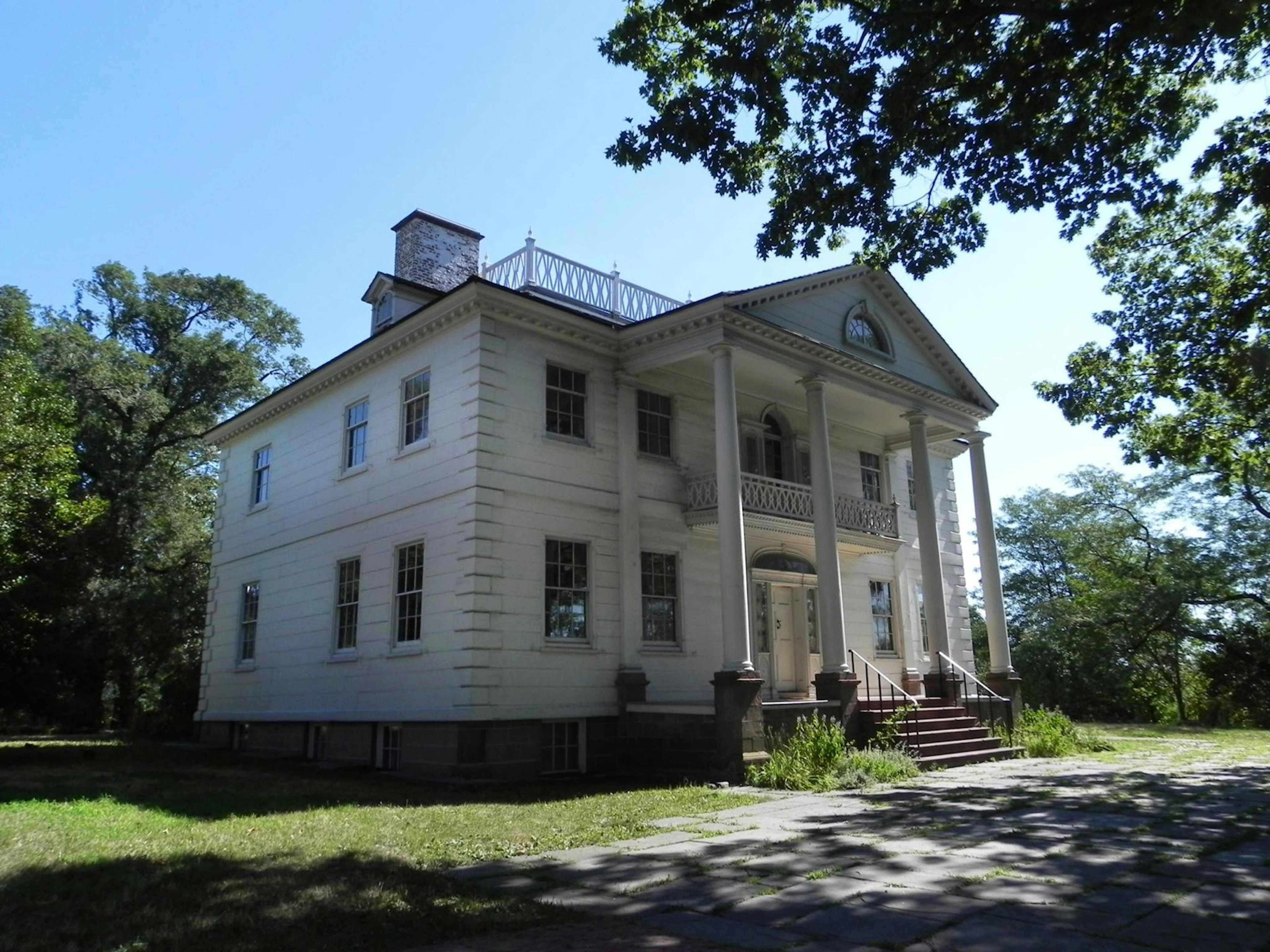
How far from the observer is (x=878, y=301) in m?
20.1

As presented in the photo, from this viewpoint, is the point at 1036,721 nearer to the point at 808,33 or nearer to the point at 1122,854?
the point at 1122,854

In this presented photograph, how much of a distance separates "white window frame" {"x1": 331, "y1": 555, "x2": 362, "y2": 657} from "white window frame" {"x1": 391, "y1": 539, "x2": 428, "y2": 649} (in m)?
1.29

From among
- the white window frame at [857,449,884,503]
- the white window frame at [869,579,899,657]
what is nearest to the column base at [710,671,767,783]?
the white window frame at [869,579,899,657]

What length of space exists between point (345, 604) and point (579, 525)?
5230 millimetres

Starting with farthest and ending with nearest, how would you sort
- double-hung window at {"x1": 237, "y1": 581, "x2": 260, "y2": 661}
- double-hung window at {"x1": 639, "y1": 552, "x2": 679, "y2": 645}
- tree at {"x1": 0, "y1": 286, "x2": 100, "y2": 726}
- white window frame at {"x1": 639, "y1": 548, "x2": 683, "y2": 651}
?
1. double-hung window at {"x1": 237, "y1": 581, "x2": 260, "y2": 661}
2. tree at {"x1": 0, "y1": 286, "x2": 100, "y2": 726}
3. double-hung window at {"x1": 639, "y1": 552, "x2": 679, "y2": 645}
4. white window frame at {"x1": 639, "y1": 548, "x2": 683, "y2": 651}

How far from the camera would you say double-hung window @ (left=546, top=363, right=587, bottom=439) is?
1584 cm

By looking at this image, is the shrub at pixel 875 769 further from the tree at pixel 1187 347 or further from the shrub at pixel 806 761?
the tree at pixel 1187 347

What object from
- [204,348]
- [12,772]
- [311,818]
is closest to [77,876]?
[311,818]

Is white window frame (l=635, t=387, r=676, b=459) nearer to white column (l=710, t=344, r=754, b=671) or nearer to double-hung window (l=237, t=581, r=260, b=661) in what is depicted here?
white column (l=710, t=344, r=754, b=671)

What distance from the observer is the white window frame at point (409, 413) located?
15.8 metres

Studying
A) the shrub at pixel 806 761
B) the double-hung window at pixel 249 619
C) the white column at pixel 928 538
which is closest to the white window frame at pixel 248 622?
the double-hung window at pixel 249 619

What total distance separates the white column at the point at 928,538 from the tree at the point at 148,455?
824 inches

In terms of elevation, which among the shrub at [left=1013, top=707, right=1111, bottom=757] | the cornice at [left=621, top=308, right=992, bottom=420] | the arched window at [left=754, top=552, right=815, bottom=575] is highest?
the cornice at [left=621, top=308, right=992, bottom=420]

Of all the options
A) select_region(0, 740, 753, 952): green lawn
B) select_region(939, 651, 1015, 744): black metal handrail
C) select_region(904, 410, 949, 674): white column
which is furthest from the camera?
select_region(904, 410, 949, 674): white column
